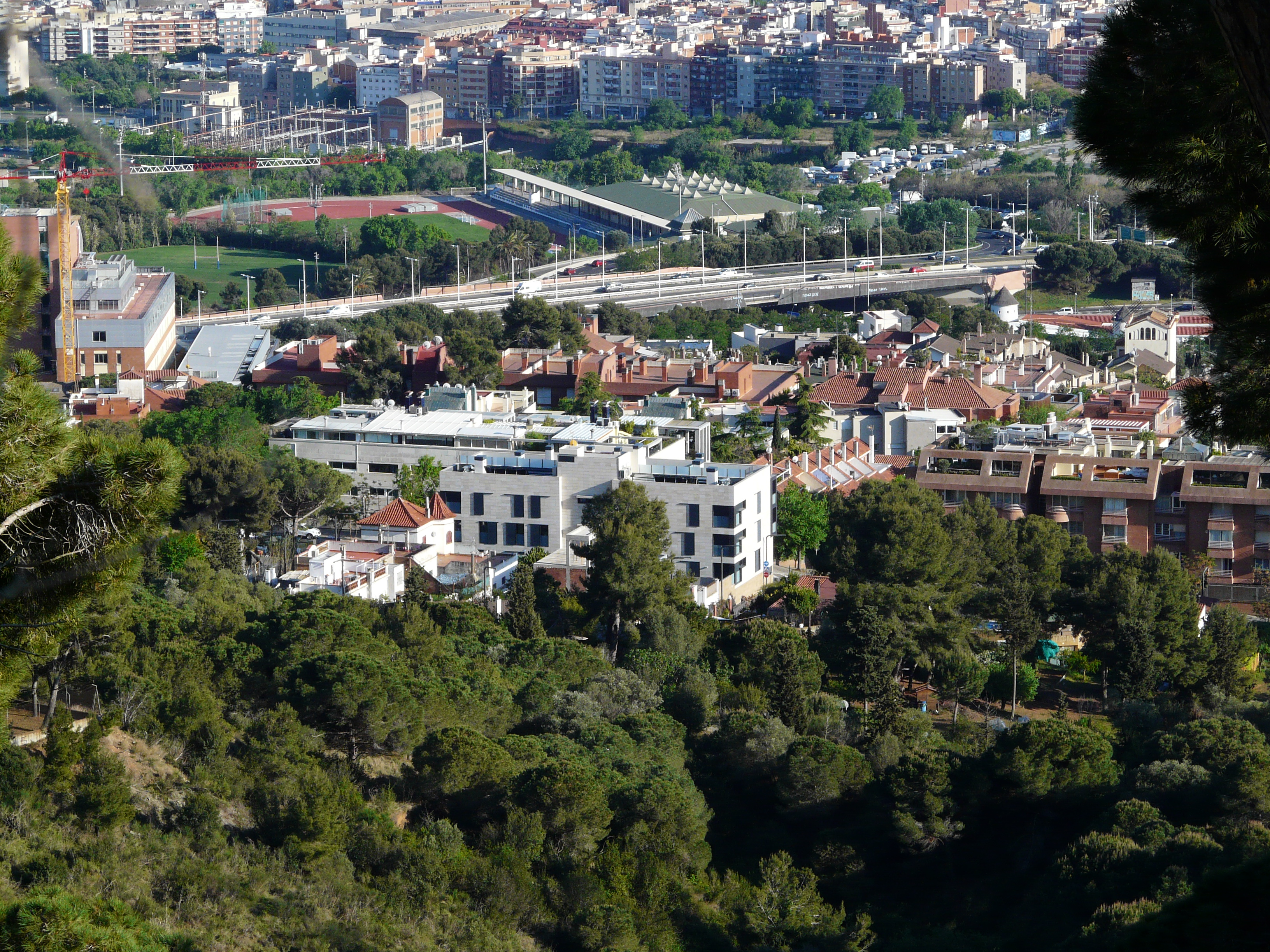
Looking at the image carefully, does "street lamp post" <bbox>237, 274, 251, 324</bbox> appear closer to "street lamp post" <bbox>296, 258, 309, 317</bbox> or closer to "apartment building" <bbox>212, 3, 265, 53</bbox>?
"street lamp post" <bbox>296, 258, 309, 317</bbox>

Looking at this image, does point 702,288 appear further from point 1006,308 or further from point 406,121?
point 406,121

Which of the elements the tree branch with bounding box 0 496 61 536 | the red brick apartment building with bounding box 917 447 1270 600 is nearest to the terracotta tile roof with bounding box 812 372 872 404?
the red brick apartment building with bounding box 917 447 1270 600

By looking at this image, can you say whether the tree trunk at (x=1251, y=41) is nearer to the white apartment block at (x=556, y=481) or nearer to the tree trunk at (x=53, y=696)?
the tree trunk at (x=53, y=696)

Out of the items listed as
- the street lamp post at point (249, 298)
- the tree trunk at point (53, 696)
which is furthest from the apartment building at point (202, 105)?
the tree trunk at point (53, 696)

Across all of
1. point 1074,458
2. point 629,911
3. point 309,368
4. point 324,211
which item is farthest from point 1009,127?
point 629,911

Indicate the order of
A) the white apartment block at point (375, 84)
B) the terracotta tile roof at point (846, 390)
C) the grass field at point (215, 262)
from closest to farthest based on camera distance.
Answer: the terracotta tile roof at point (846, 390) → the grass field at point (215, 262) → the white apartment block at point (375, 84)

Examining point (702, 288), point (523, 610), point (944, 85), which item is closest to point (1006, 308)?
point (702, 288)
